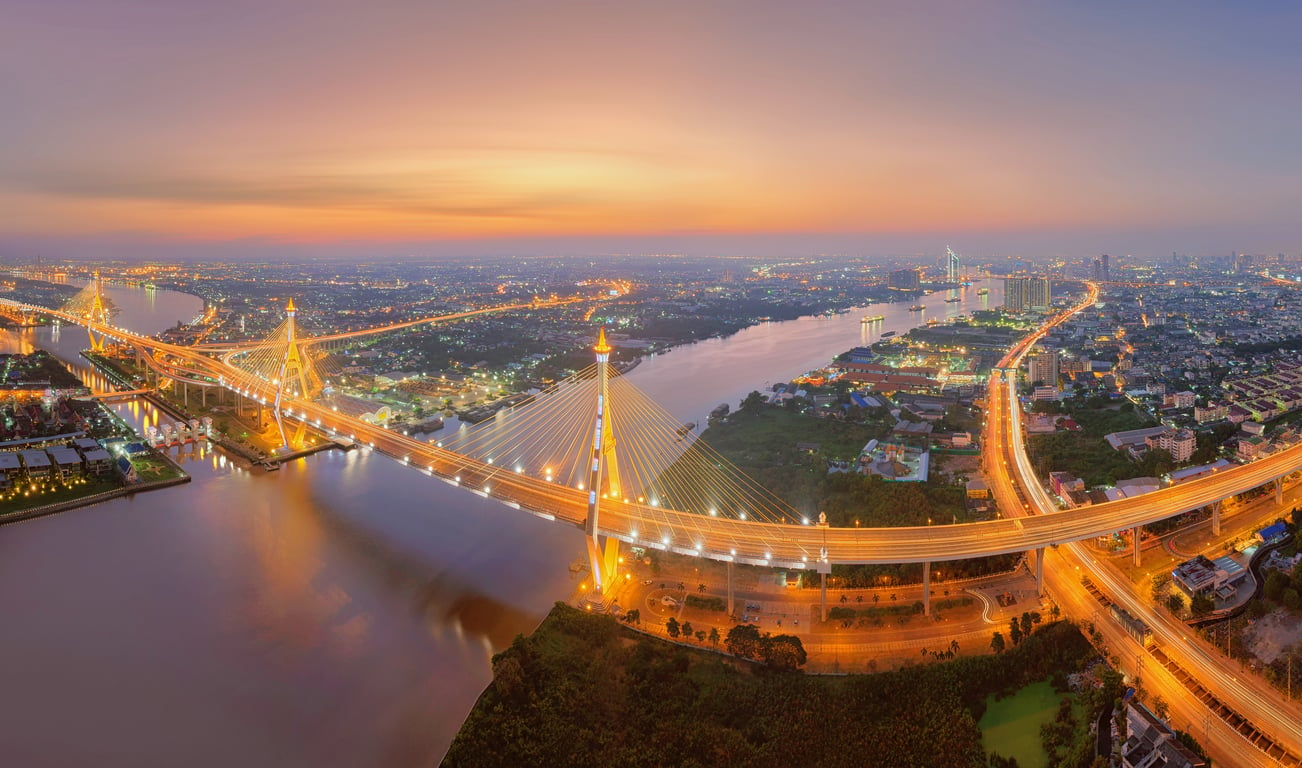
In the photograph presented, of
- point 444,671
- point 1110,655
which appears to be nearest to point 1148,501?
point 1110,655

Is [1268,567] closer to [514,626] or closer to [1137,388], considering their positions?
[514,626]

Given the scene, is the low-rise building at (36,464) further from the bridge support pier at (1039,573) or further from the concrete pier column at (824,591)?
the bridge support pier at (1039,573)

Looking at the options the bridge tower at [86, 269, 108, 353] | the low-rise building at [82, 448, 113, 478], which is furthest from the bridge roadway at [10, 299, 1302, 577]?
the bridge tower at [86, 269, 108, 353]

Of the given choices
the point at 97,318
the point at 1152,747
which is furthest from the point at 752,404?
the point at 97,318

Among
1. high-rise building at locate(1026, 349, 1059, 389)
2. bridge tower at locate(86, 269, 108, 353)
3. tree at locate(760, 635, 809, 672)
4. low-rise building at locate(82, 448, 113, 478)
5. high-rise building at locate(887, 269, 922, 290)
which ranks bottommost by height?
tree at locate(760, 635, 809, 672)

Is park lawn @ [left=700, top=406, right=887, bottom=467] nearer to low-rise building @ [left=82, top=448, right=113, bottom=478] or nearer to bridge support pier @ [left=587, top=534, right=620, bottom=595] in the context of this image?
bridge support pier @ [left=587, top=534, right=620, bottom=595]
